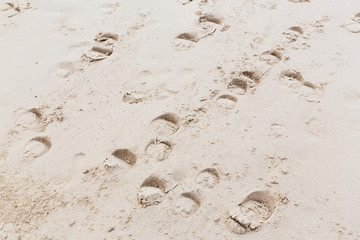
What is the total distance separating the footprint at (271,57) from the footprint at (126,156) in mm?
1135

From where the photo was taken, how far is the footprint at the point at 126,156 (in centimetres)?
215

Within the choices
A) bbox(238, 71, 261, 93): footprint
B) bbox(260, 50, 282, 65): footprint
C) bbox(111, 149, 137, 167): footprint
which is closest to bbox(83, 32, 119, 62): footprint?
bbox(111, 149, 137, 167): footprint

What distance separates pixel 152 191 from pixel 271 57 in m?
1.28

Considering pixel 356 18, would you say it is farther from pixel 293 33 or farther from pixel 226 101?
pixel 226 101

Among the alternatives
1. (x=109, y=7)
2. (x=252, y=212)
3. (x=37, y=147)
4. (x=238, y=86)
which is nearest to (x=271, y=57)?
(x=238, y=86)

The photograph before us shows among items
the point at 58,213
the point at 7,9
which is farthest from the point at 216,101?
the point at 7,9

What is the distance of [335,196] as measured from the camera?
1907 millimetres

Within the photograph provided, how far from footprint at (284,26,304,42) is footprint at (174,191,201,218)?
144cm

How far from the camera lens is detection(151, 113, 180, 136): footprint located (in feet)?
7.46

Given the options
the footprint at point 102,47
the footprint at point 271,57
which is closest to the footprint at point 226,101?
the footprint at point 271,57

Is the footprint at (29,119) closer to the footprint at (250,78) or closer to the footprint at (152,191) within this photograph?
the footprint at (152,191)

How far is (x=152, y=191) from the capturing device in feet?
6.57

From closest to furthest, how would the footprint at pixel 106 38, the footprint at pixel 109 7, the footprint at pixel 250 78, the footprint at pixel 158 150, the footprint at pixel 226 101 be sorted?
1. the footprint at pixel 158 150
2. the footprint at pixel 226 101
3. the footprint at pixel 250 78
4. the footprint at pixel 106 38
5. the footprint at pixel 109 7

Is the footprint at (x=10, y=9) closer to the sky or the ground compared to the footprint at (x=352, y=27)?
closer to the ground
